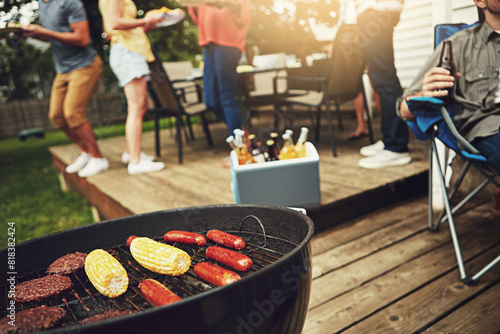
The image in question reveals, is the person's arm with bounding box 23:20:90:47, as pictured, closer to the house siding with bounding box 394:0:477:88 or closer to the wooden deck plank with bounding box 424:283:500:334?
the wooden deck plank with bounding box 424:283:500:334

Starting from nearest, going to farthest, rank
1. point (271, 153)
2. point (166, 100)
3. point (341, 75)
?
point (271, 153) → point (341, 75) → point (166, 100)

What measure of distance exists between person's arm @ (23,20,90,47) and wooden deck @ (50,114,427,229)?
3.70 ft

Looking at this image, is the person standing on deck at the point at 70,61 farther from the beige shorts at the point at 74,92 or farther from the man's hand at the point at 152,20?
the man's hand at the point at 152,20

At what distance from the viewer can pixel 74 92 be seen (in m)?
3.09

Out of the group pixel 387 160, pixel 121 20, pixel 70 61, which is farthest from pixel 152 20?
pixel 387 160

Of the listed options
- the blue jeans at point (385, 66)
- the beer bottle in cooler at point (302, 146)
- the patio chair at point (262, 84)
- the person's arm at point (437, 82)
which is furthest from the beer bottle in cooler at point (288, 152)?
the patio chair at point (262, 84)

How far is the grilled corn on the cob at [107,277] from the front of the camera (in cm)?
90

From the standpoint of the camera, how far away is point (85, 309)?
0.89 metres

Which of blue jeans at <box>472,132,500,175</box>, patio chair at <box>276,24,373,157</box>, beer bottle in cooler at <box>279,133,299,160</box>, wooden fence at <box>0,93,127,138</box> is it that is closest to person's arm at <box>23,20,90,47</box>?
patio chair at <box>276,24,373,157</box>

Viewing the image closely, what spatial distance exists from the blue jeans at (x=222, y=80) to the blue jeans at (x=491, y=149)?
1.91 metres

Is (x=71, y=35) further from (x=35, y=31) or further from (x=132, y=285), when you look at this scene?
(x=132, y=285)

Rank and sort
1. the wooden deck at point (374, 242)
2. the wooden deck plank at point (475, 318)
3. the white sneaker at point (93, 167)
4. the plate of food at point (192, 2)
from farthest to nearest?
the white sneaker at point (93, 167) < the plate of food at point (192, 2) < the wooden deck at point (374, 242) < the wooden deck plank at point (475, 318)

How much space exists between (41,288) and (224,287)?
53 cm

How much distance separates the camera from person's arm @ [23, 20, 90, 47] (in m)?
2.88
